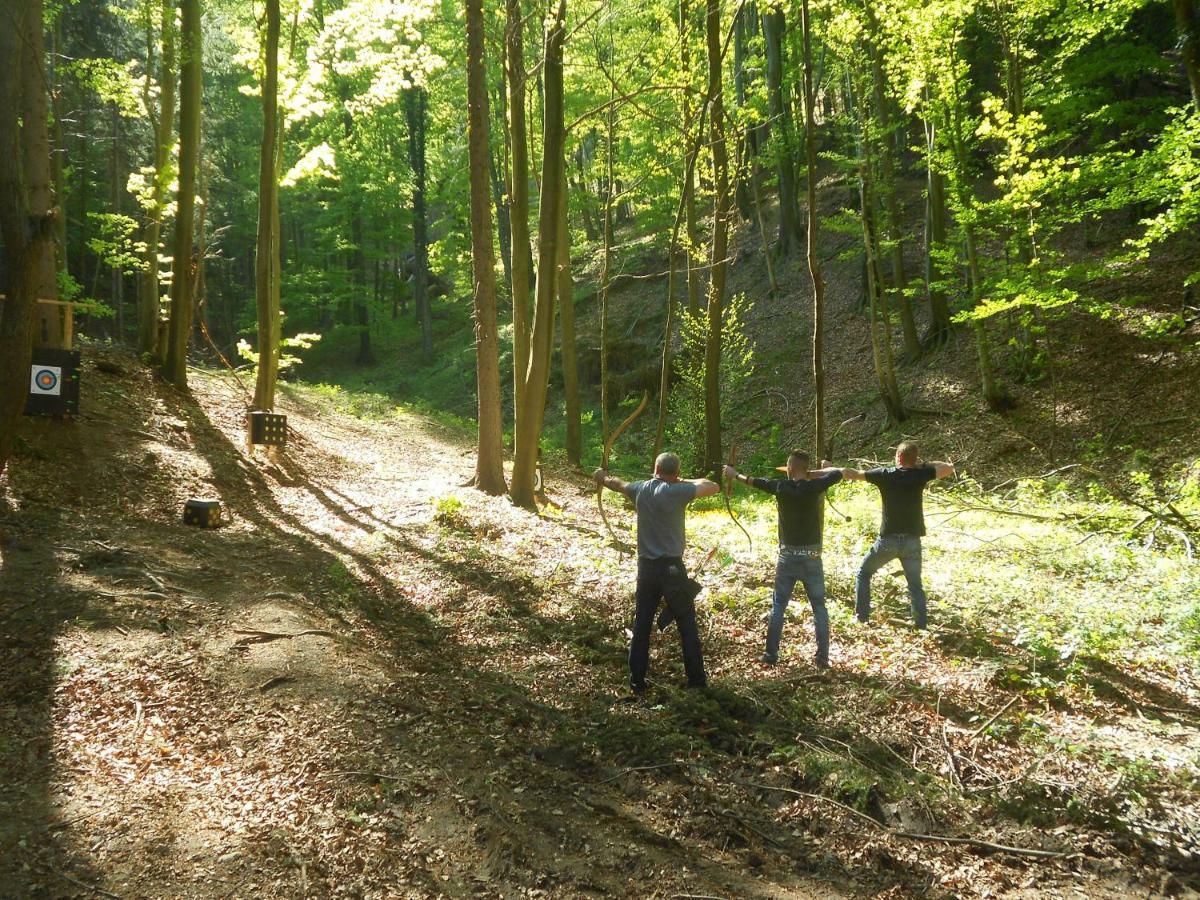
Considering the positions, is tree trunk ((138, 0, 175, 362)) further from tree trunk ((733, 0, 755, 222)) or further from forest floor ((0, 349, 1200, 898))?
tree trunk ((733, 0, 755, 222))

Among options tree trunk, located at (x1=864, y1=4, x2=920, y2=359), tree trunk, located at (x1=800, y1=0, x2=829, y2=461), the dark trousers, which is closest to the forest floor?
the dark trousers

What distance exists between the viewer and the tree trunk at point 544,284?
12195 millimetres

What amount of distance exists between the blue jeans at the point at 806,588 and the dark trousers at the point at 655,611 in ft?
2.98

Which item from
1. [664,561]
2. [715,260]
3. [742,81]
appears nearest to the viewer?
[664,561]

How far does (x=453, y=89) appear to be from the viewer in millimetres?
28703

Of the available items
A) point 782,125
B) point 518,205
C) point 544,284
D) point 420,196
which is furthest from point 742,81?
point 544,284

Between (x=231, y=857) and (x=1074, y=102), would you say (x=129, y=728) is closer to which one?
(x=231, y=857)

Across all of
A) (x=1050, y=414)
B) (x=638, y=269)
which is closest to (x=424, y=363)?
(x=638, y=269)

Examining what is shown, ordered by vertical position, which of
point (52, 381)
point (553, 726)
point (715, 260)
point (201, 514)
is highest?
point (715, 260)

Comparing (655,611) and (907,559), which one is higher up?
(907,559)

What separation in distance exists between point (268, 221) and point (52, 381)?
5.34 m

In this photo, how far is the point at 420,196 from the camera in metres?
35.4

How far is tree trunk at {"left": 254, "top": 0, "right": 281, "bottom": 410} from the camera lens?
1418 cm

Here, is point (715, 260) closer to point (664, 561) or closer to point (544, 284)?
point (544, 284)
